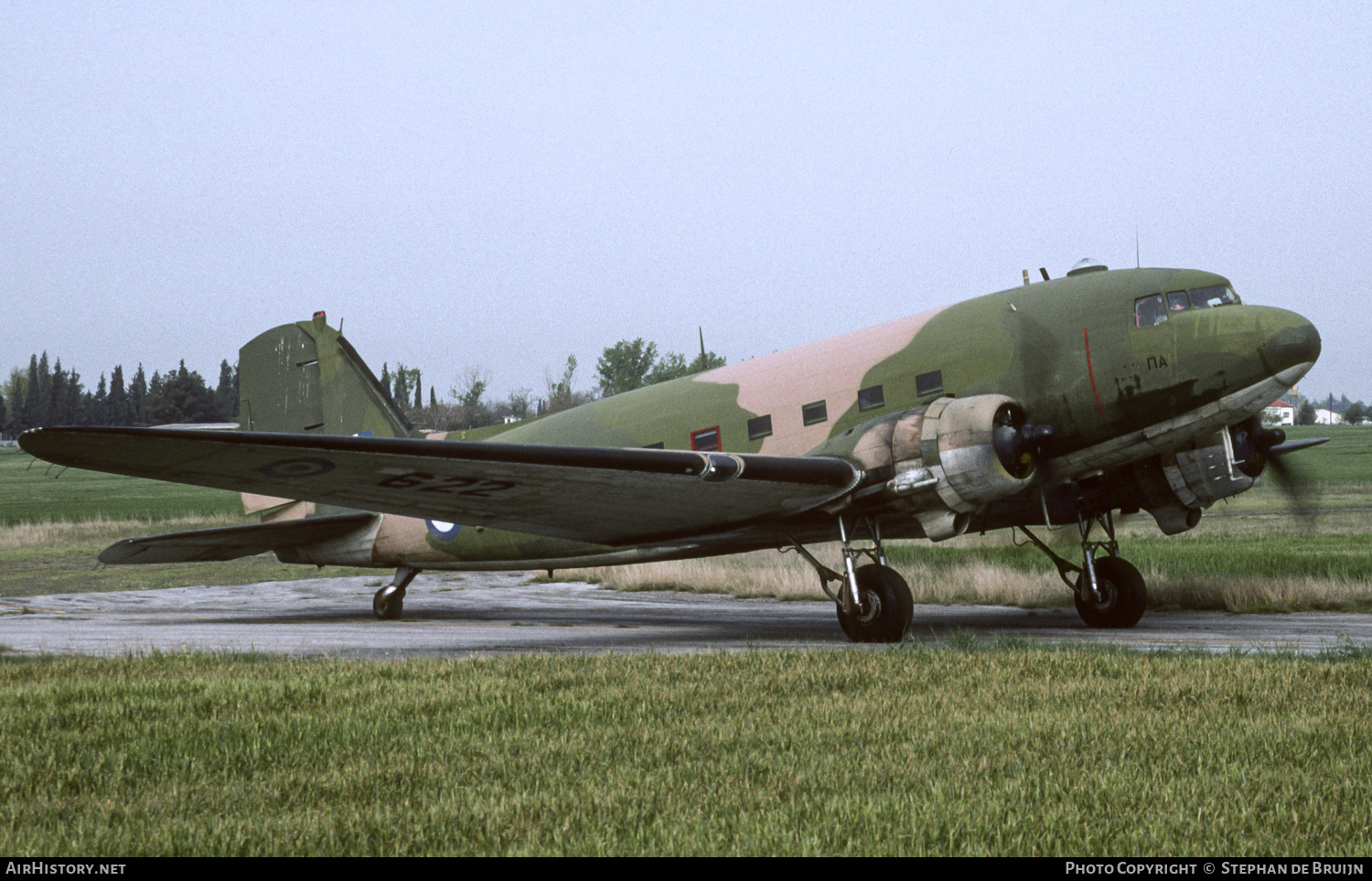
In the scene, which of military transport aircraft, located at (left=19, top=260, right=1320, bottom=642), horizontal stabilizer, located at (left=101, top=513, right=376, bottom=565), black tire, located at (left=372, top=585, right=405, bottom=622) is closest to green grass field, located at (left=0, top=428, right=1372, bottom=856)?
military transport aircraft, located at (left=19, top=260, right=1320, bottom=642)

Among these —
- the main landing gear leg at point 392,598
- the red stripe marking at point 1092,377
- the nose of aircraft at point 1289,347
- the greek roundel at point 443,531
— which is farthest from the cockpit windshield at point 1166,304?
the main landing gear leg at point 392,598

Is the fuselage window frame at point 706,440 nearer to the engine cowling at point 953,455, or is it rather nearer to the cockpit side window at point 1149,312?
the engine cowling at point 953,455

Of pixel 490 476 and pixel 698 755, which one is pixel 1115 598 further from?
pixel 698 755

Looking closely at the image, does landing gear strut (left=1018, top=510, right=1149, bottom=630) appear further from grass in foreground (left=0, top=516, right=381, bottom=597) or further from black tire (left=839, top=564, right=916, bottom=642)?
grass in foreground (left=0, top=516, right=381, bottom=597)

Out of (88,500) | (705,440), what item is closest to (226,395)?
(88,500)

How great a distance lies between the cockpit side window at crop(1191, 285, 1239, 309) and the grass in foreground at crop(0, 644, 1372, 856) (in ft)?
17.5

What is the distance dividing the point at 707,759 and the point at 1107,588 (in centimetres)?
1121

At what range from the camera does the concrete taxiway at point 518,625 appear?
1292 centimetres

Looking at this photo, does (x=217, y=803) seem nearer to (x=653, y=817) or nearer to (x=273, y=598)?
(x=653, y=817)

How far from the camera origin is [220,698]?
313 inches

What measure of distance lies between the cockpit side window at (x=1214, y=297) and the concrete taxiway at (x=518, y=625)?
392cm

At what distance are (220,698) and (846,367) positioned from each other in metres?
9.01

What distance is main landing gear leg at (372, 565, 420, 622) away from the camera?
19516mm

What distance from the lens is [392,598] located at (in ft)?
64.2
